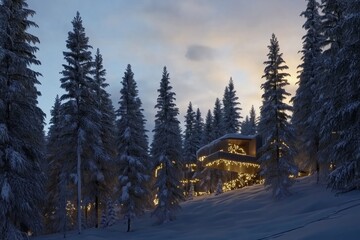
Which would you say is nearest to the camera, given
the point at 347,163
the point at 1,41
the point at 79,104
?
the point at 347,163

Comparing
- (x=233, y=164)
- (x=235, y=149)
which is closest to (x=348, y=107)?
(x=233, y=164)

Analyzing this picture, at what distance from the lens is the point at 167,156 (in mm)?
40656

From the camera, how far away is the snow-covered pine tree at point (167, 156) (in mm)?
39750

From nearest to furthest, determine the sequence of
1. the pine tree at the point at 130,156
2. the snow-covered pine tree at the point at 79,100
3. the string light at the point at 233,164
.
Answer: the snow-covered pine tree at the point at 79,100
the pine tree at the point at 130,156
the string light at the point at 233,164

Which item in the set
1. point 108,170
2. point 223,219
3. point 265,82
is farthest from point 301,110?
point 108,170

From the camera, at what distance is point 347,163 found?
15.3 meters

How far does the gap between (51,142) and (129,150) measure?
11740 mm

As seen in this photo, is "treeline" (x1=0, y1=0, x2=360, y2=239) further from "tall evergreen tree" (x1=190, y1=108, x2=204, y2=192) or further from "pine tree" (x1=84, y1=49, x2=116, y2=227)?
"tall evergreen tree" (x1=190, y1=108, x2=204, y2=192)

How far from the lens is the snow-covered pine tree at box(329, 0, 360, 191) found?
15.0 metres

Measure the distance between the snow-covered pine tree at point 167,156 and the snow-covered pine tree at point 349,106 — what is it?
83.6 feet

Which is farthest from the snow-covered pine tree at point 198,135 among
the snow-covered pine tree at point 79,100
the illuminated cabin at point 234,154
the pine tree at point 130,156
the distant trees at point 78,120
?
the snow-covered pine tree at point 79,100

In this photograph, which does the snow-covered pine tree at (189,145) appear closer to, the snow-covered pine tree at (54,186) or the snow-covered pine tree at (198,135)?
the snow-covered pine tree at (198,135)

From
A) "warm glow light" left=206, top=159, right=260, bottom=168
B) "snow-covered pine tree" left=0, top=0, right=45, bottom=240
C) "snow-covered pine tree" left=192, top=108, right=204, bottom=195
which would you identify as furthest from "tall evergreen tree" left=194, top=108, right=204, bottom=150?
"snow-covered pine tree" left=0, top=0, right=45, bottom=240

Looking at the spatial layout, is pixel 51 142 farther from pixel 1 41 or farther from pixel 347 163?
pixel 347 163
